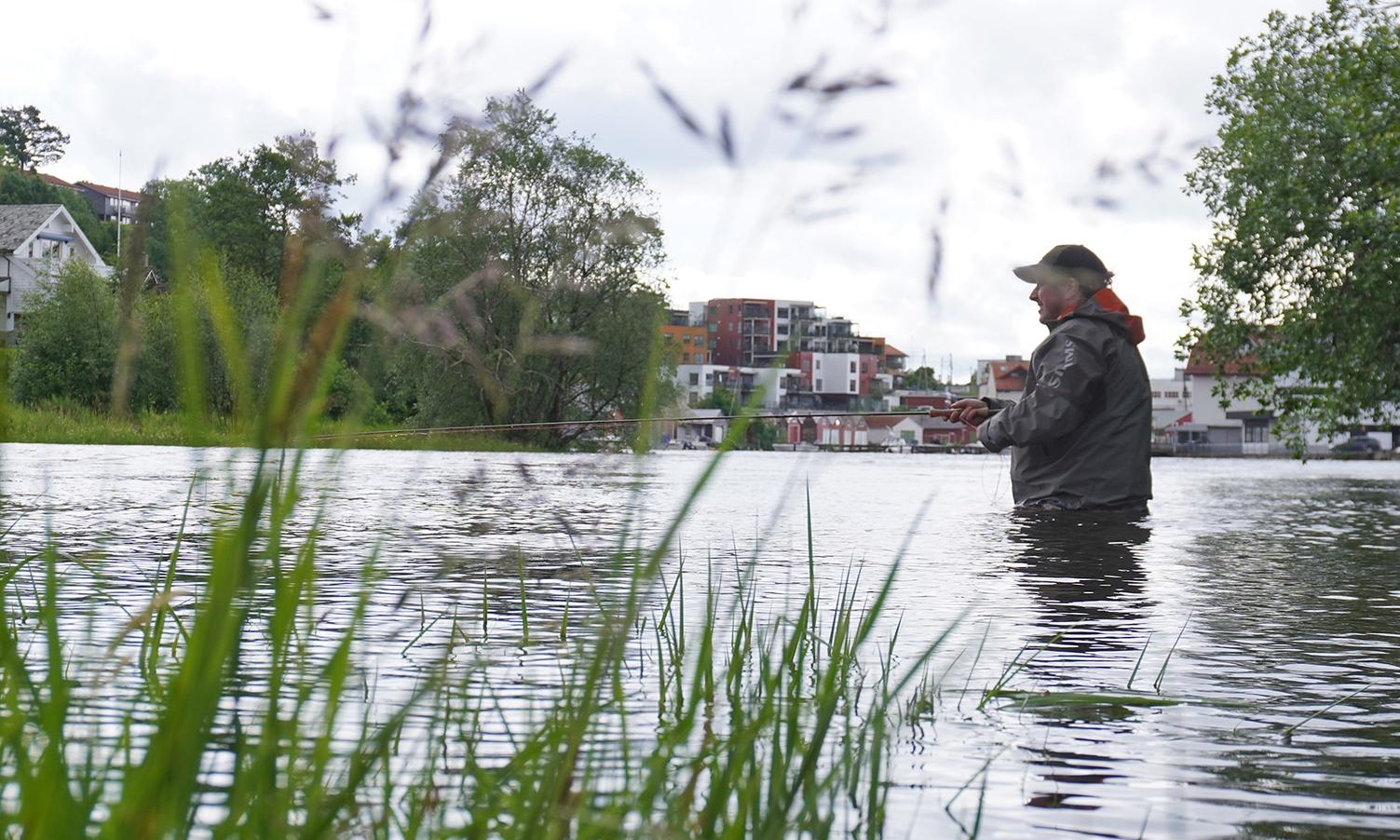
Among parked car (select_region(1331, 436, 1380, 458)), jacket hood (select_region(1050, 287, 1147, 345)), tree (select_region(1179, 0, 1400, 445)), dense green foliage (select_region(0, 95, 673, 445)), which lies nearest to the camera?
dense green foliage (select_region(0, 95, 673, 445))

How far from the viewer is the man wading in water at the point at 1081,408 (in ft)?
29.5

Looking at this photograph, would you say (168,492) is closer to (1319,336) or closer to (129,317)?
(129,317)

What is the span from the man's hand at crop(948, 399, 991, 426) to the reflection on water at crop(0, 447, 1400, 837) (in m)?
0.71

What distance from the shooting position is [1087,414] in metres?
9.22

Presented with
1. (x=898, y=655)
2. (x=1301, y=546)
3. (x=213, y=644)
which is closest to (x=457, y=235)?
(x=213, y=644)

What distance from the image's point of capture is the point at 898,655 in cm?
482

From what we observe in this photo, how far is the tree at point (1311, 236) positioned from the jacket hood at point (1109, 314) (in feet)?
71.2

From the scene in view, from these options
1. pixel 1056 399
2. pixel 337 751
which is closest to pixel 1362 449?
pixel 1056 399

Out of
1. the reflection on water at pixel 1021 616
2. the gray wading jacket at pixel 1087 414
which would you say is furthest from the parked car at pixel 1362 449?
the gray wading jacket at pixel 1087 414

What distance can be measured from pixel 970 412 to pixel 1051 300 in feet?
2.54

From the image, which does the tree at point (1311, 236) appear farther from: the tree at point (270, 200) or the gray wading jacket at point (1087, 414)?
the tree at point (270, 200)

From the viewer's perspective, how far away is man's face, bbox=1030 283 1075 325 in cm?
923

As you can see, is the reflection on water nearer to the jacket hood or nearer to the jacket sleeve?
the jacket sleeve

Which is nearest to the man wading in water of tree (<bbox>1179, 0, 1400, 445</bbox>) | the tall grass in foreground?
the tall grass in foreground
